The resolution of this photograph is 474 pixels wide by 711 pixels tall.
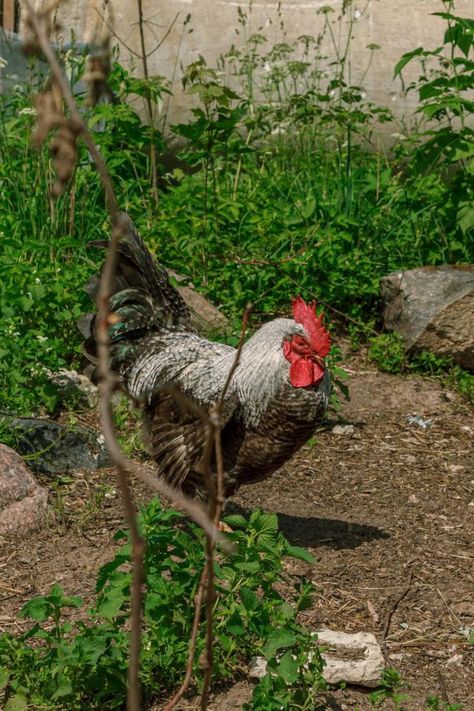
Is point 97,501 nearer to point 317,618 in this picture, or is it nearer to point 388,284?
point 317,618

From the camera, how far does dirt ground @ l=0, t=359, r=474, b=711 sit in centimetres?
417

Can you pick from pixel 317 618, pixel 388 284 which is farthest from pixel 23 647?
pixel 388 284

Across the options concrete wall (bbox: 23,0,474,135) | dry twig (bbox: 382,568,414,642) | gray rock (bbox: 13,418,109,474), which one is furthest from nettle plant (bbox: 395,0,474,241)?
dry twig (bbox: 382,568,414,642)

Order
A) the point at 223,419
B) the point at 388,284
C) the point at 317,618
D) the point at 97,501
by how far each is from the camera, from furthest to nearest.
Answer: the point at 388,284, the point at 97,501, the point at 223,419, the point at 317,618

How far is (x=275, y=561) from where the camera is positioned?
349 centimetres

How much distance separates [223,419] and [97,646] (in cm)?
170

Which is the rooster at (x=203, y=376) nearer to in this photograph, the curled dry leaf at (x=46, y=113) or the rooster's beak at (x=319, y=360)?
the rooster's beak at (x=319, y=360)

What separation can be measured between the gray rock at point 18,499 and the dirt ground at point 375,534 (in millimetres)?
83

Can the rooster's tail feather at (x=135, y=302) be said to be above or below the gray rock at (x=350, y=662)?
above

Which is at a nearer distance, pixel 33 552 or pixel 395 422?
pixel 33 552

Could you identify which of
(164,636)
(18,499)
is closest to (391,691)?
(164,636)

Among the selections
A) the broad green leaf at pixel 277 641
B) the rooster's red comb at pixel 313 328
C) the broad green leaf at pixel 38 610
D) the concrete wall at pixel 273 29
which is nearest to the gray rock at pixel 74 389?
the rooster's red comb at pixel 313 328

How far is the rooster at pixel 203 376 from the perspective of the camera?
15.5 feet

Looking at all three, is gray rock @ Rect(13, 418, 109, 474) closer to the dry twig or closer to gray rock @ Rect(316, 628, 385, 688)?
the dry twig
